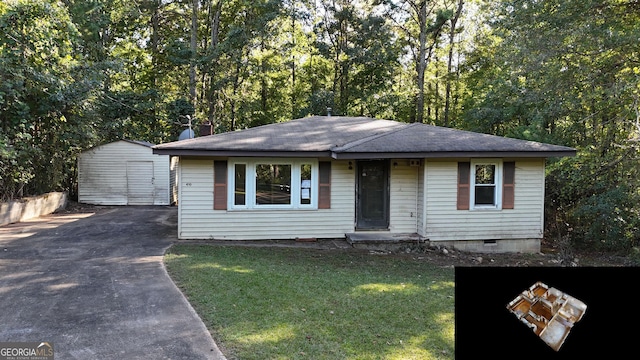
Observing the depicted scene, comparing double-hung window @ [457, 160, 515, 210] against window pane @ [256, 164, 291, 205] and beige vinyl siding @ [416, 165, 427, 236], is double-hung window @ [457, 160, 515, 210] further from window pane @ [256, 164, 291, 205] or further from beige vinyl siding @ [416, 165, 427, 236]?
window pane @ [256, 164, 291, 205]

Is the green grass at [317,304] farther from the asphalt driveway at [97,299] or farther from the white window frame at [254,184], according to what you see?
the white window frame at [254,184]

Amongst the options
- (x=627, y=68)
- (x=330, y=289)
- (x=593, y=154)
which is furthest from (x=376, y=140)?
(x=627, y=68)

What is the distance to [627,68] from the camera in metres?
10.4

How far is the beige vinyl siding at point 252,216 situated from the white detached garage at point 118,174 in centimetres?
707

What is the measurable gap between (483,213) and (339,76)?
1402 cm

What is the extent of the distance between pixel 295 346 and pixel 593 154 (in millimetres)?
10324

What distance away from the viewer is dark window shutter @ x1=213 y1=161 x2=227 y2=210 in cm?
916

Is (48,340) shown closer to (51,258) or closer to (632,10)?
(51,258)

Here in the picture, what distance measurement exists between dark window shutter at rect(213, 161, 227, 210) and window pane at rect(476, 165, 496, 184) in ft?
19.7

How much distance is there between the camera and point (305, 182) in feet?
31.3

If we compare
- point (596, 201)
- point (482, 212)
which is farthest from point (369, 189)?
point (596, 201)

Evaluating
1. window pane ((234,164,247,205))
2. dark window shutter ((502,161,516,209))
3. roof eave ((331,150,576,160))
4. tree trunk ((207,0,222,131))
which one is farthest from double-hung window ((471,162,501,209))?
tree trunk ((207,0,222,131))

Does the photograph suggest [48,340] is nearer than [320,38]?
Yes

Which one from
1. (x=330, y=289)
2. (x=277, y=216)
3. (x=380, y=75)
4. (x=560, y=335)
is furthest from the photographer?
(x=380, y=75)
